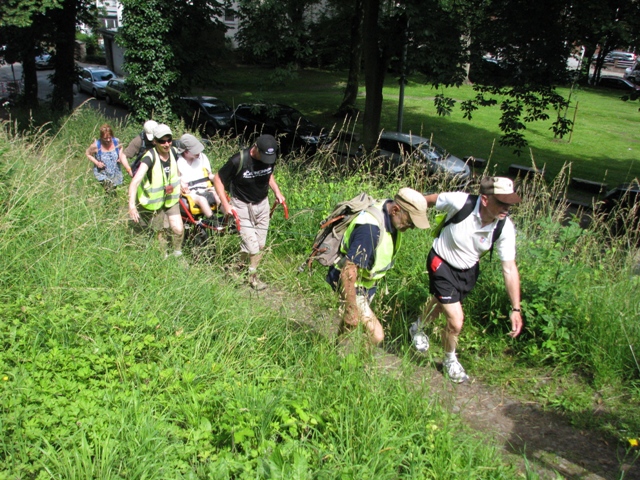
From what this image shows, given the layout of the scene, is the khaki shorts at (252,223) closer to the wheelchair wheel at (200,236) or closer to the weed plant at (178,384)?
the wheelchair wheel at (200,236)

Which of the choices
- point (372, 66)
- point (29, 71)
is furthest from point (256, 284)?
point (29, 71)

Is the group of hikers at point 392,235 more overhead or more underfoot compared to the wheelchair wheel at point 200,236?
more overhead

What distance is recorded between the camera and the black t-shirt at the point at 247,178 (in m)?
5.71

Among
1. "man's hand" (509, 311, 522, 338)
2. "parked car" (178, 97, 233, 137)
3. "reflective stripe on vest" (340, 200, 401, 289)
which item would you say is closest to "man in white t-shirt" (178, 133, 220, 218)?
"reflective stripe on vest" (340, 200, 401, 289)

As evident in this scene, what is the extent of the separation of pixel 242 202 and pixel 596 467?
4056 millimetres

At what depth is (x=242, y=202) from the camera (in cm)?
590

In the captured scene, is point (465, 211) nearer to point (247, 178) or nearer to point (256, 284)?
point (256, 284)

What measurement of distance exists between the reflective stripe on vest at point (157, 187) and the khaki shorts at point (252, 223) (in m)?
0.71

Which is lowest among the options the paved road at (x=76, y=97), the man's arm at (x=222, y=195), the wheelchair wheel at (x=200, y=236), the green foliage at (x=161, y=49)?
the paved road at (x=76, y=97)

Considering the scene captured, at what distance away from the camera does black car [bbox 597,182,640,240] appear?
5422mm

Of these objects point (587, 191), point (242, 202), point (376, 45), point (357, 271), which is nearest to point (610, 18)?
point (376, 45)

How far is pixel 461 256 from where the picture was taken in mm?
4324

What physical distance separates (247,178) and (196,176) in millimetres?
1200

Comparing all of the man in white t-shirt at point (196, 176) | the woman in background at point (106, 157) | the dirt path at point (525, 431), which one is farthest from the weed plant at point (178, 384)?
the woman in background at point (106, 157)
